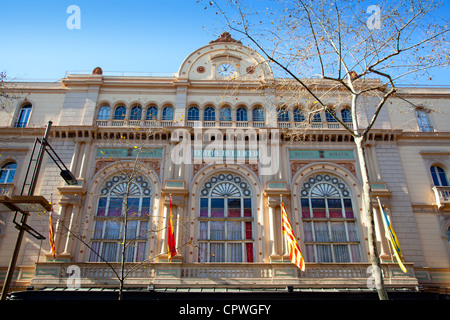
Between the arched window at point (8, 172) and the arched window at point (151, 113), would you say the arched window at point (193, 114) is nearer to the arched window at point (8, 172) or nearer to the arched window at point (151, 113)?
the arched window at point (151, 113)

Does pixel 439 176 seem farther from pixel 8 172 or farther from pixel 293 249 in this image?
pixel 8 172

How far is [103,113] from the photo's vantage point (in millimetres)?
26078

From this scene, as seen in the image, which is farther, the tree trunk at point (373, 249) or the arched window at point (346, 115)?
the arched window at point (346, 115)

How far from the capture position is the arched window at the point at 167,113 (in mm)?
25922

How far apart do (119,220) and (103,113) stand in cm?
874

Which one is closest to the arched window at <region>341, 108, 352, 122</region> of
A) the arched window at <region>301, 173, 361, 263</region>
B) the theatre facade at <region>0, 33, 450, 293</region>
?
the theatre facade at <region>0, 33, 450, 293</region>

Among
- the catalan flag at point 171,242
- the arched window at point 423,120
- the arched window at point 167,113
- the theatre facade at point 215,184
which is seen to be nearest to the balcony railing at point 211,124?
the theatre facade at point 215,184

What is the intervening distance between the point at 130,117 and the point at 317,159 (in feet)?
44.4

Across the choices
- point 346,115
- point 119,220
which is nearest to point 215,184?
point 119,220

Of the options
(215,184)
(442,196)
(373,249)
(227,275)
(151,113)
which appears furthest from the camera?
(151,113)

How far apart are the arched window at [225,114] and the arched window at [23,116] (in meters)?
14.0

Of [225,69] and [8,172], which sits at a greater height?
[225,69]

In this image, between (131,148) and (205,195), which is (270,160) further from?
(131,148)

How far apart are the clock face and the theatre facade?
0.60 feet
